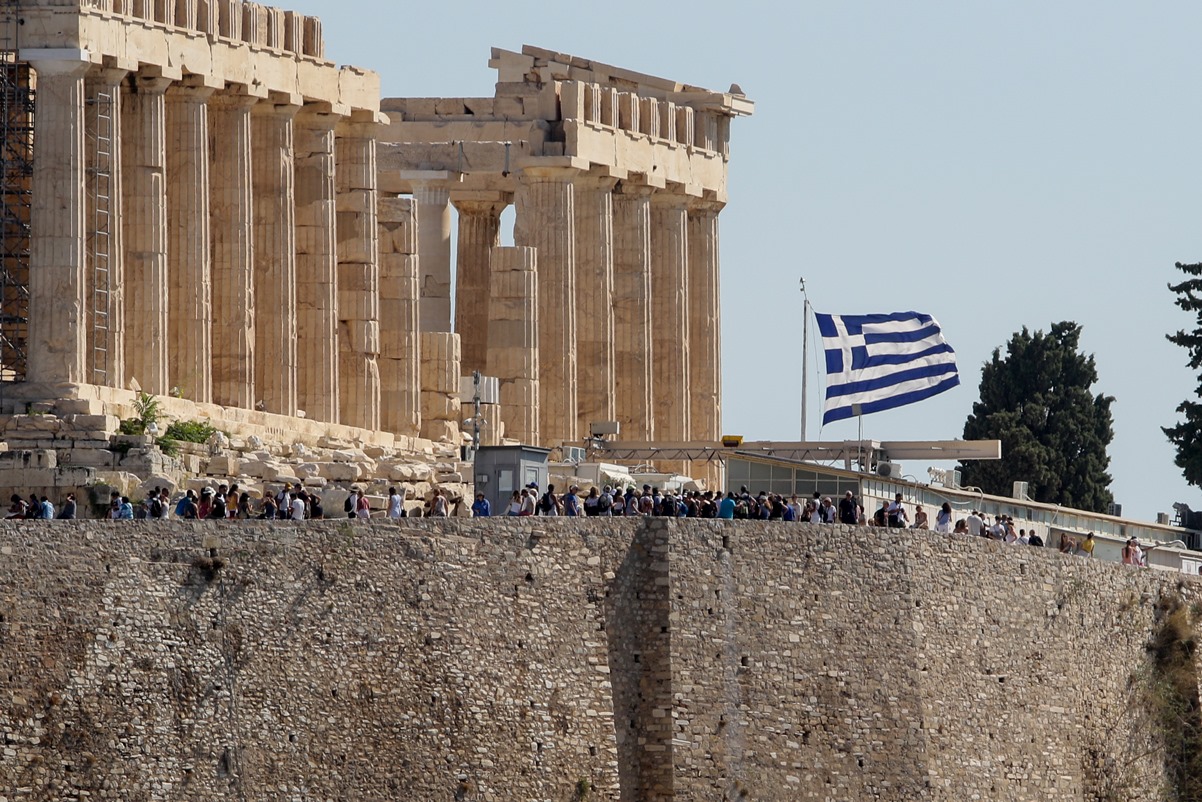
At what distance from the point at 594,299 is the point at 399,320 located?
8752mm

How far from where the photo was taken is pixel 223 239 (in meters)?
87.8

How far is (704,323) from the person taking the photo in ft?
349

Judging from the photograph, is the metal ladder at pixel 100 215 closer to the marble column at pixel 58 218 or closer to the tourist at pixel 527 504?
the marble column at pixel 58 218

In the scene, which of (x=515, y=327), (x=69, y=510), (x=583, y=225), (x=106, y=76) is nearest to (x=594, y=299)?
(x=583, y=225)

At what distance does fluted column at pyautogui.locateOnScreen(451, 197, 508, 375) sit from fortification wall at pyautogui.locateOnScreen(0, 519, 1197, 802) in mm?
27231

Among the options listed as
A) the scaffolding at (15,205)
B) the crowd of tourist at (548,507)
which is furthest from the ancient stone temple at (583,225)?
the crowd of tourist at (548,507)

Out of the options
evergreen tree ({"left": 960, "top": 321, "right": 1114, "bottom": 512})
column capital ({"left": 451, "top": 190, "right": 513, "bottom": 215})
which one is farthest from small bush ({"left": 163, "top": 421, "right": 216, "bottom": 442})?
evergreen tree ({"left": 960, "top": 321, "right": 1114, "bottom": 512})

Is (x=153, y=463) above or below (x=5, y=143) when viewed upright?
below

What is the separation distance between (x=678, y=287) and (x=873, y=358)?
15.1 metres

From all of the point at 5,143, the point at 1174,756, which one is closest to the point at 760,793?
the point at 1174,756

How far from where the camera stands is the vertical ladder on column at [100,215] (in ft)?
271

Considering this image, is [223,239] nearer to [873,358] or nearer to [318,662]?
[873,358]

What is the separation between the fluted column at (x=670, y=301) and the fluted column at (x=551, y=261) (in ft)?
13.9

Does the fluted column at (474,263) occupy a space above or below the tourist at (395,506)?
above
